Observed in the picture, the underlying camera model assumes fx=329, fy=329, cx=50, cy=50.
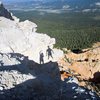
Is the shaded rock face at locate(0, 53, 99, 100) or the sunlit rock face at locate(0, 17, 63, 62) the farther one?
the sunlit rock face at locate(0, 17, 63, 62)

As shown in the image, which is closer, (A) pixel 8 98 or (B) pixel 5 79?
(A) pixel 8 98

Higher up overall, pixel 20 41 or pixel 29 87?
pixel 29 87

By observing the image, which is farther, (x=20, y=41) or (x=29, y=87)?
(x=20, y=41)

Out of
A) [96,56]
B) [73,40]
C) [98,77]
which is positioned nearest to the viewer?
[98,77]

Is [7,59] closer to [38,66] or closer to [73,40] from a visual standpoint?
[38,66]

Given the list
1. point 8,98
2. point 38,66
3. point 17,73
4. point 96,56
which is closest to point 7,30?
point 38,66

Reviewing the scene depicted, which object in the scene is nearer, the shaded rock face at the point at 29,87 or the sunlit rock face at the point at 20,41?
the shaded rock face at the point at 29,87

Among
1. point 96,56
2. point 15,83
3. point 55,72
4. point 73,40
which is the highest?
point 15,83

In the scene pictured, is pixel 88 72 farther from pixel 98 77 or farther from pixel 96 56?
pixel 96 56

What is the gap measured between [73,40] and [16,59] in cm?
8624

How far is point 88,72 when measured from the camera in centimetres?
6028

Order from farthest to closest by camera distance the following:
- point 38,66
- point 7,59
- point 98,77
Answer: point 98,77 < point 38,66 < point 7,59

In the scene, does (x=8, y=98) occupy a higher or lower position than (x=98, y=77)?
higher

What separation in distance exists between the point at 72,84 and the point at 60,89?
1503mm
